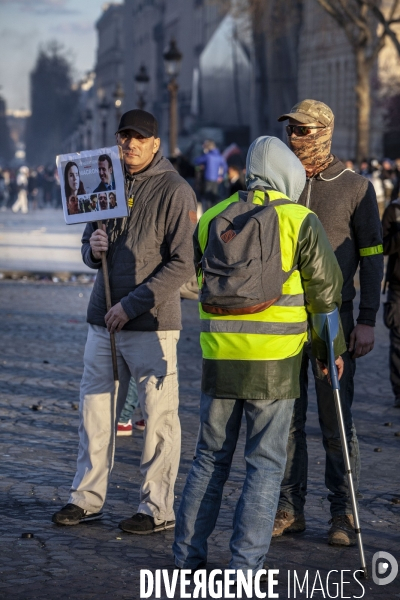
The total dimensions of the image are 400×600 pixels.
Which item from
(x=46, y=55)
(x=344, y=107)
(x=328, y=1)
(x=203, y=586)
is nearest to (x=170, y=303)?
(x=203, y=586)

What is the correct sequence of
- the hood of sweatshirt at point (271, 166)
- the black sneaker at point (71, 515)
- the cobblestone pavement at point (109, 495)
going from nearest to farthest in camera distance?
the hood of sweatshirt at point (271, 166) < the cobblestone pavement at point (109, 495) < the black sneaker at point (71, 515)

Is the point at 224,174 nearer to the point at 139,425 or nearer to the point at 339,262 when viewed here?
the point at 139,425

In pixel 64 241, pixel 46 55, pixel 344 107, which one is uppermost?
pixel 46 55

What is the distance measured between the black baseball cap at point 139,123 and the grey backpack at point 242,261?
110 cm

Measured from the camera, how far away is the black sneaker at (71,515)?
600cm

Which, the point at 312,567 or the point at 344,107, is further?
the point at 344,107

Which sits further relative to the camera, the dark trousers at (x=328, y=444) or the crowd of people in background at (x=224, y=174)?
the crowd of people in background at (x=224, y=174)

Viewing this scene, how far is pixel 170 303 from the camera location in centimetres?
612

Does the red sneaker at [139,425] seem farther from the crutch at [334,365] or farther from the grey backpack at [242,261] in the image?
the grey backpack at [242,261]

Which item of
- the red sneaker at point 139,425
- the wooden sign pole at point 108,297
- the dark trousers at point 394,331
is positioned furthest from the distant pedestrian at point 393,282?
the wooden sign pole at point 108,297

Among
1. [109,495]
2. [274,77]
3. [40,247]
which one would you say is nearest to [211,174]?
[40,247]

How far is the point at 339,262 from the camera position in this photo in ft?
19.3

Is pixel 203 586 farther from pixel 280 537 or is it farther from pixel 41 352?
pixel 41 352

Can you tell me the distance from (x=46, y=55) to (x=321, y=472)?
167 m
